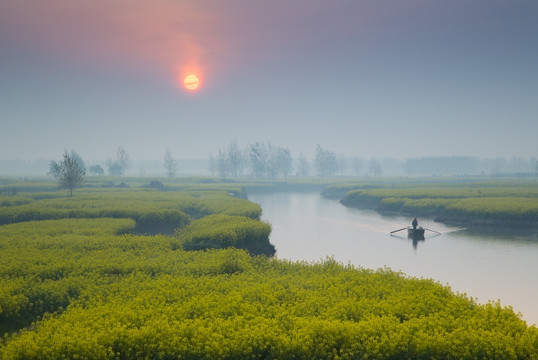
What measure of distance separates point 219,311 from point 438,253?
26.0 m

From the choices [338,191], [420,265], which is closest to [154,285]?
[420,265]

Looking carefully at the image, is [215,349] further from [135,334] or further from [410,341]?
[410,341]

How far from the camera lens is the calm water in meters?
24.6

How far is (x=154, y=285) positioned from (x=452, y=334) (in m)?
10.2

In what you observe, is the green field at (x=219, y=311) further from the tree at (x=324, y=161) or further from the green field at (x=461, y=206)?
the tree at (x=324, y=161)

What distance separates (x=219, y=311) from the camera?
12844mm

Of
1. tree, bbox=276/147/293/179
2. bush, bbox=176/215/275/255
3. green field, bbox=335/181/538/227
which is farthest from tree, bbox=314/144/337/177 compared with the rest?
bush, bbox=176/215/275/255

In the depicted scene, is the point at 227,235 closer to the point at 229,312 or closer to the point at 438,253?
the point at 229,312

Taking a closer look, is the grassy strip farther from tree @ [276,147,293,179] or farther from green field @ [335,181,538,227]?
tree @ [276,147,293,179]

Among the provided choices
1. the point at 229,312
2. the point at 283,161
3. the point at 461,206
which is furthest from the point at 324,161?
the point at 229,312

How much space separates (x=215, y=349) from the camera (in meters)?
10.2

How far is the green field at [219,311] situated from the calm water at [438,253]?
6.38 m

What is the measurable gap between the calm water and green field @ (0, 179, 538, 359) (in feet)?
20.9

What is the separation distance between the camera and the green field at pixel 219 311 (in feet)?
34.0
